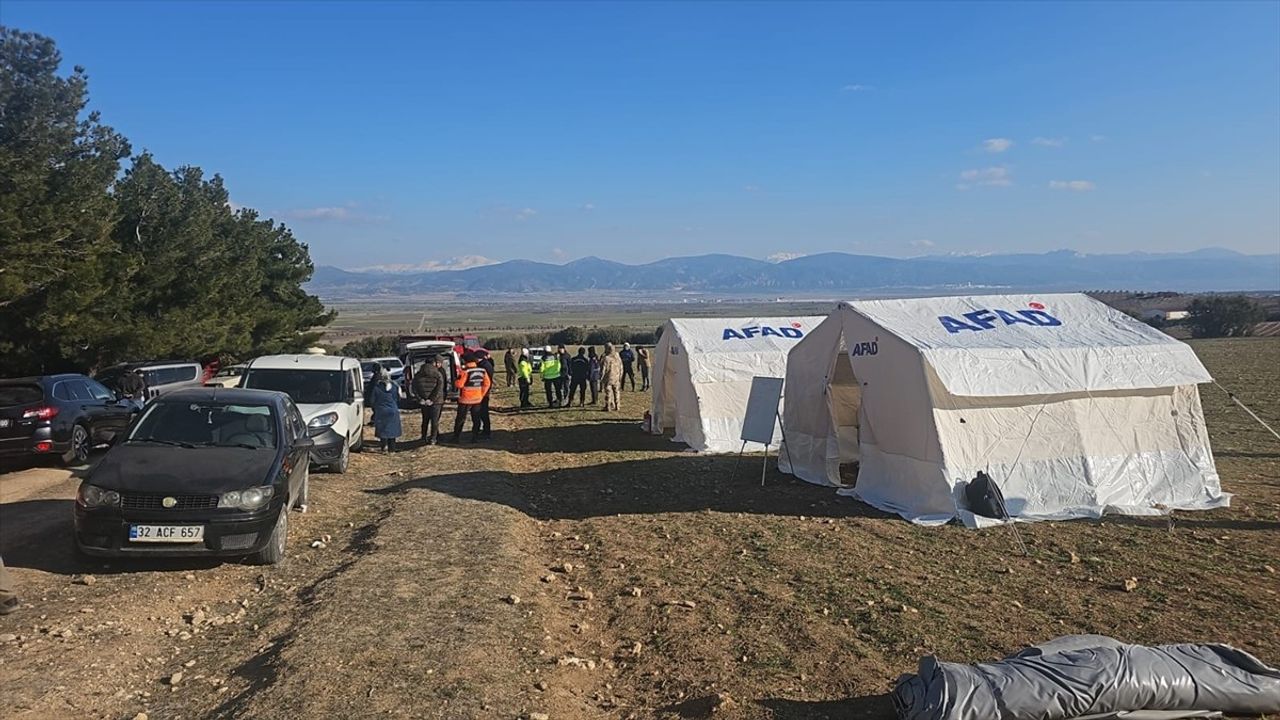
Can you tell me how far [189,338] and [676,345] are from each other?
14666 millimetres

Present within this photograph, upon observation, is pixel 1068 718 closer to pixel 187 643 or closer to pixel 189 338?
pixel 187 643

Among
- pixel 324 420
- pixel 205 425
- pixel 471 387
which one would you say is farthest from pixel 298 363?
pixel 205 425

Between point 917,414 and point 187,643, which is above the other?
point 917,414

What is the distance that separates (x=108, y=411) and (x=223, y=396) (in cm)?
695

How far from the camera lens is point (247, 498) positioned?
6949 millimetres

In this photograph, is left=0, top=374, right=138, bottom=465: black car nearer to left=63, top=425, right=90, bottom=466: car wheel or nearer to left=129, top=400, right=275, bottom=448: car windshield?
left=63, top=425, right=90, bottom=466: car wheel

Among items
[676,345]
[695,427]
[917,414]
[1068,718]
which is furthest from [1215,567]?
[676,345]

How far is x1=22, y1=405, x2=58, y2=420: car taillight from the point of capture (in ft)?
39.9

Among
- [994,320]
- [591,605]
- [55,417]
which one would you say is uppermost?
[994,320]

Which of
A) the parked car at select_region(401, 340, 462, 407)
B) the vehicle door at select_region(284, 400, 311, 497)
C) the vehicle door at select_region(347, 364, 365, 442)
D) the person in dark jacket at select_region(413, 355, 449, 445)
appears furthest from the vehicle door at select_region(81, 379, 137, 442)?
the parked car at select_region(401, 340, 462, 407)

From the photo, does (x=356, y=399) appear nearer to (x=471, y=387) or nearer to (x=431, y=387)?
(x=431, y=387)

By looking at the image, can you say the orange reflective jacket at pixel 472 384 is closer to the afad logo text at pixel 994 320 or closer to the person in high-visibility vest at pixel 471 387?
the person in high-visibility vest at pixel 471 387

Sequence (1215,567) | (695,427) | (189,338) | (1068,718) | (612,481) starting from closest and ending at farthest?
(1068,718) → (1215,567) → (612,481) → (695,427) → (189,338)

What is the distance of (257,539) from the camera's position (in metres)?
7.00
